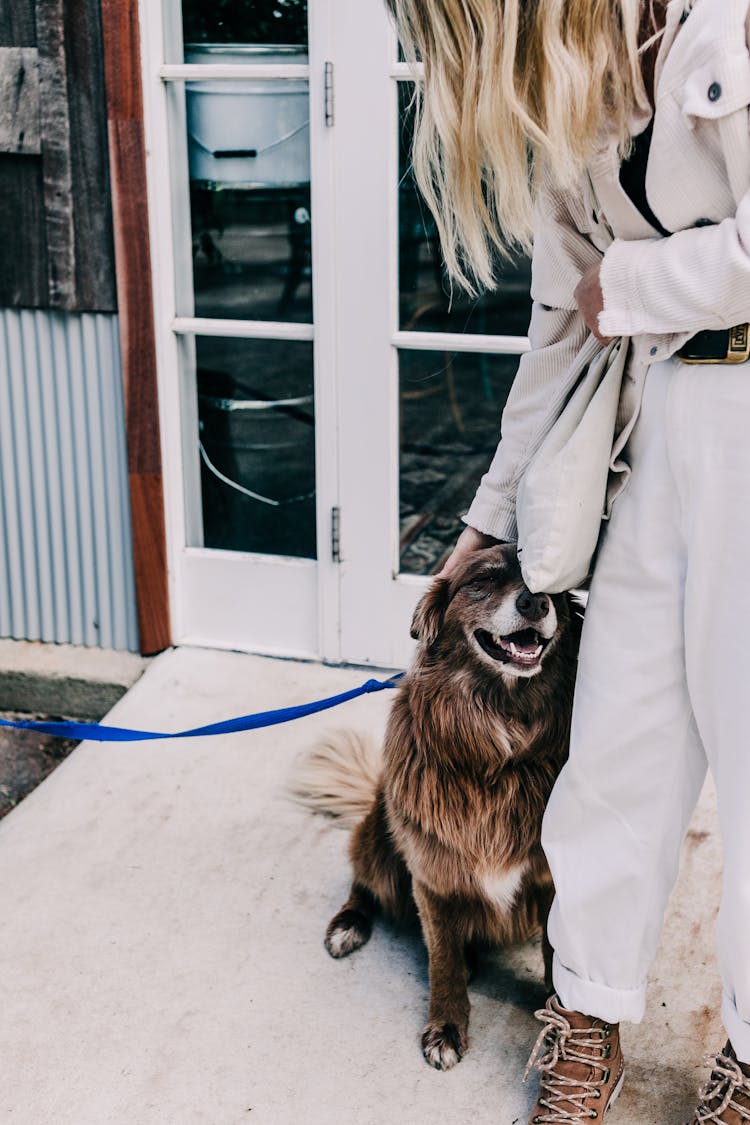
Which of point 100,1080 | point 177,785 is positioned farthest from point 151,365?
point 100,1080

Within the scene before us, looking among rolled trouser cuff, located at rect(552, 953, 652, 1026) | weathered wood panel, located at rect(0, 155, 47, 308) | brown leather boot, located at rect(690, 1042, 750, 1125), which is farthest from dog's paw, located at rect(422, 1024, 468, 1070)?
weathered wood panel, located at rect(0, 155, 47, 308)

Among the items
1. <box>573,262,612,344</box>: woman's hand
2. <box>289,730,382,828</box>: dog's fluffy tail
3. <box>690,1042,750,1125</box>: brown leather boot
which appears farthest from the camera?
<box>289,730,382,828</box>: dog's fluffy tail

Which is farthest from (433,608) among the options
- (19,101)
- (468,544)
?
(19,101)

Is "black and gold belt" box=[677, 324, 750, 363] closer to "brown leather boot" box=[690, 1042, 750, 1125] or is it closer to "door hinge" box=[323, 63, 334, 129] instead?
"brown leather boot" box=[690, 1042, 750, 1125]

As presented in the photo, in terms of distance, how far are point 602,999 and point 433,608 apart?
65 centimetres

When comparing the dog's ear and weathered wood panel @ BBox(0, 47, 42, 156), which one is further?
weathered wood panel @ BBox(0, 47, 42, 156)

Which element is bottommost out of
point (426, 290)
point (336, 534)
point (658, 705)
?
point (336, 534)

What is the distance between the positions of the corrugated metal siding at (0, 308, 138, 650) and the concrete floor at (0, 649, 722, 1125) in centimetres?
63

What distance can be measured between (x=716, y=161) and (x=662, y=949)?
1.47 meters

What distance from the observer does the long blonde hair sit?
1.33 meters

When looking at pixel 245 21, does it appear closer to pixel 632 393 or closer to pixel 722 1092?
pixel 632 393

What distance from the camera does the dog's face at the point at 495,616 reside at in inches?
70.9

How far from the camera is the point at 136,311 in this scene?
3018mm

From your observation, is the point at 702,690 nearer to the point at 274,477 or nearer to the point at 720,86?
the point at 720,86
